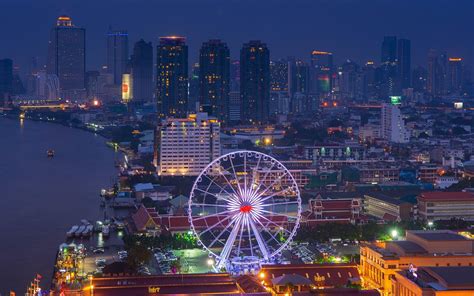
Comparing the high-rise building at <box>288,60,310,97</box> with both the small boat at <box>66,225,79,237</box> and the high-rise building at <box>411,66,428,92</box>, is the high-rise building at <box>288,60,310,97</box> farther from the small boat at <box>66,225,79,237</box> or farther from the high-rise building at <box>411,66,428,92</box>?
the small boat at <box>66,225,79,237</box>

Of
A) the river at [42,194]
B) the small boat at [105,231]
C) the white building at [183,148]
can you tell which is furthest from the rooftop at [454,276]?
the white building at [183,148]

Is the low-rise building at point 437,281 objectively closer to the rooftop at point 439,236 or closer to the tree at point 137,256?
the rooftop at point 439,236

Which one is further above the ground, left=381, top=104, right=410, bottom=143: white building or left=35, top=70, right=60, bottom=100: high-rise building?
left=35, top=70, right=60, bottom=100: high-rise building

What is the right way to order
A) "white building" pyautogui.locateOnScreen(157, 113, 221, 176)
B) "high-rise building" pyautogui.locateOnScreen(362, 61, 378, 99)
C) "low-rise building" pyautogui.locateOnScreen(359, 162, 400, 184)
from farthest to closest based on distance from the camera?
1. "high-rise building" pyautogui.locateOnScreen(362, 61, 378, 99)
2. "white building" pyautogui.locateOnScreen(157, 113, 221, 176)
3. "low-rise building" pyautogui.locateOnScreen(359, 162, 400, 184)

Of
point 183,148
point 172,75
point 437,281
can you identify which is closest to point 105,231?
point 437,281

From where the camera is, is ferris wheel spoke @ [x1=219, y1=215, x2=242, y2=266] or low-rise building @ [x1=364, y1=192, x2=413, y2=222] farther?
low-rise building @ [x1=364, y1=192, x2=413, y2=222]

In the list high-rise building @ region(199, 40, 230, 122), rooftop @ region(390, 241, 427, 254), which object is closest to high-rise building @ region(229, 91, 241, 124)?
high-rise building @ region(199, 40, 230, 122)
